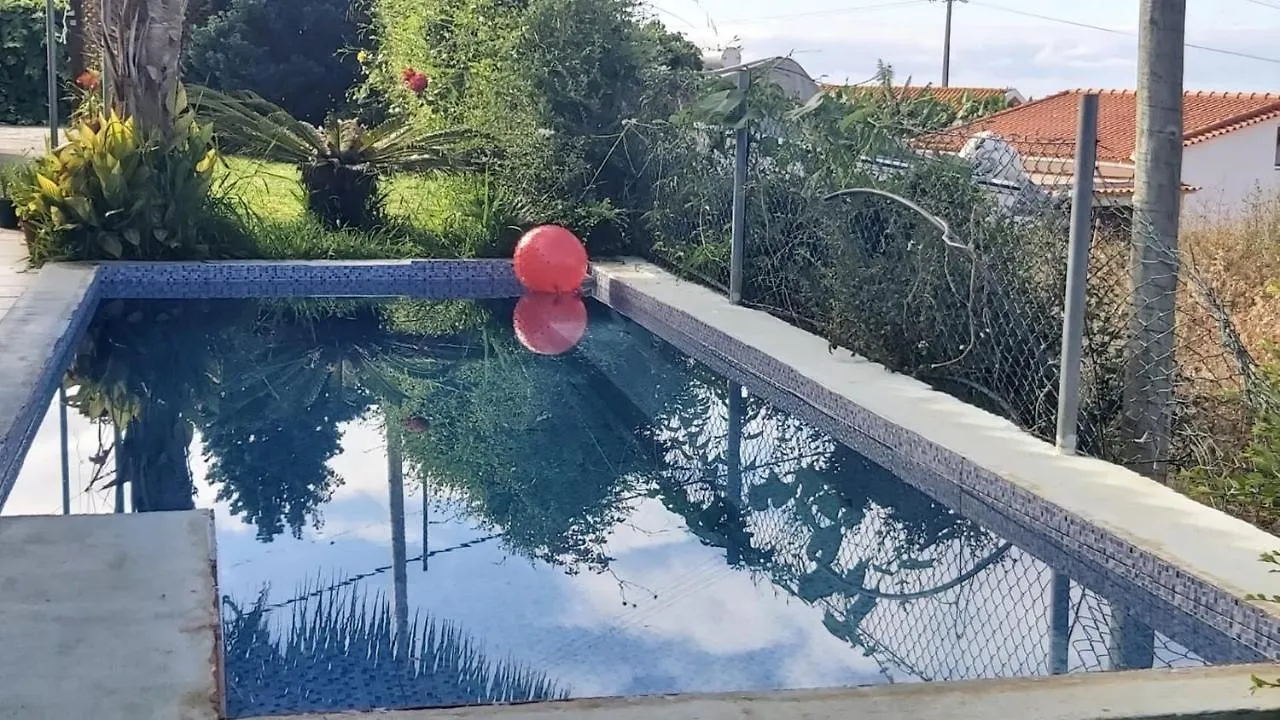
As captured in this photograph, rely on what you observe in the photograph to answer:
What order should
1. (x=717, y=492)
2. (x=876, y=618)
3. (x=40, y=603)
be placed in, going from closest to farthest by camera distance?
(x=40, y=603), (x=876, y=618), (x=717, y=492)

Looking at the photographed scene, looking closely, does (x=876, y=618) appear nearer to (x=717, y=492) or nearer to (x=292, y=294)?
(x=717, y=492)

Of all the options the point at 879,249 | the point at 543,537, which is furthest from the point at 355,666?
the point at 879,249

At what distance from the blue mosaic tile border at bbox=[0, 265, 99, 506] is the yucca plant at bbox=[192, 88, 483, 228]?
6.63ft

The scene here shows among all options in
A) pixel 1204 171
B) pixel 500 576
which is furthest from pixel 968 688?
pixel 1204 171

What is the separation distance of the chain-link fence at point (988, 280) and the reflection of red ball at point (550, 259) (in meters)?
1.72

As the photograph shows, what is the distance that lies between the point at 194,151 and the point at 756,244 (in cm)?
435

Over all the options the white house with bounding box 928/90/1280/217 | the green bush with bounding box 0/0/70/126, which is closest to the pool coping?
the green bush with bounding box 0/0/70/126

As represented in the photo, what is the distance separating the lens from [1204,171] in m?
31.6

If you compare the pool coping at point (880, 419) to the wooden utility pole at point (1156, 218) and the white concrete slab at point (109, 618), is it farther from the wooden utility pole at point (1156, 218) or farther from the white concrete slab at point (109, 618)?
the white concrete slab at point (109, 618)

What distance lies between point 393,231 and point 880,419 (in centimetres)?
682

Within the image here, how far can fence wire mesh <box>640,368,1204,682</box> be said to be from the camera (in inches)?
150

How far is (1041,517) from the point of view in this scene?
4469 millimetres

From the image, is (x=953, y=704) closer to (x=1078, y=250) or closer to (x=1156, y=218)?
(x=1078, y=250)

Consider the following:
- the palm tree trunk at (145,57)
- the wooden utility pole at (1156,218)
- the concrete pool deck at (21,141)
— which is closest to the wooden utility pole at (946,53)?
the concrete pool deck at (21,141)
